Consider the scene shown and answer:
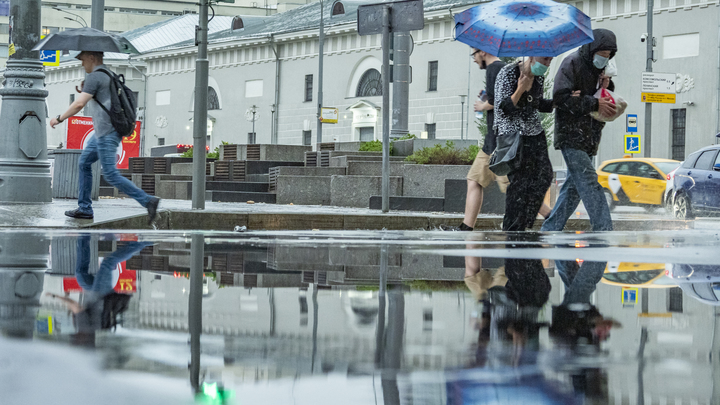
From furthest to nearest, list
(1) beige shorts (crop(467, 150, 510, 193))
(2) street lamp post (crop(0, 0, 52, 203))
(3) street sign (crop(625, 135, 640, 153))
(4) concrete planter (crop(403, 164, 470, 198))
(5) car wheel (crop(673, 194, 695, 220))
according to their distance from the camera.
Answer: (3) street sign (crop(625, 135, 640, 153)) < (4) concrete planter (crop(403, 164, 470, 198)) < (5) car wheel (crop(673, 194, 695, 220)) < (2) street lamp post (crop(0, 0, 52, 203)) < (1) beige shorts (crop(467, 150, 510, 193))

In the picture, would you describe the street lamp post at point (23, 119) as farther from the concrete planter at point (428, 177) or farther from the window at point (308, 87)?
the window at point (308, 87)

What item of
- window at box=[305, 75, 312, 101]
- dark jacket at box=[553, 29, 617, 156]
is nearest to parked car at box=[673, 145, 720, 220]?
dark jacket at box=[553, 29, 617, 156]

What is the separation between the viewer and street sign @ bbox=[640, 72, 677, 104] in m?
27.8

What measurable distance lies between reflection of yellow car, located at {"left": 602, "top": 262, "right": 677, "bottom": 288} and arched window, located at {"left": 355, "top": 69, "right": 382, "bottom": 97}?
44.2 meters

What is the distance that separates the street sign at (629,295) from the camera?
135 inches

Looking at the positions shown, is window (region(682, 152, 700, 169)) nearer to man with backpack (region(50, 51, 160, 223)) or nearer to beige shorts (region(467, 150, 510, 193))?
beige shorts (region(467, 150, 510, 193))

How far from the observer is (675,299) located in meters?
3.51

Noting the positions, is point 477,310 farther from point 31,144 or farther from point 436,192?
point 436,192

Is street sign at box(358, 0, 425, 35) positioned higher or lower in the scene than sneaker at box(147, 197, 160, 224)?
higher

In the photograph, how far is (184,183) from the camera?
81.4 ft

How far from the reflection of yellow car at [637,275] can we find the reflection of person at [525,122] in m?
2.49

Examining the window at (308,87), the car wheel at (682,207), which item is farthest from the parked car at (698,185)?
the window at (308,87)

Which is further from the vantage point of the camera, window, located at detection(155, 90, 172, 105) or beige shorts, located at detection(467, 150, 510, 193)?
window, located at detection(155, 90, 172, 105)

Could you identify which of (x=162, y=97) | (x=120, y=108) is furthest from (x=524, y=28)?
(x=162, y=97)
